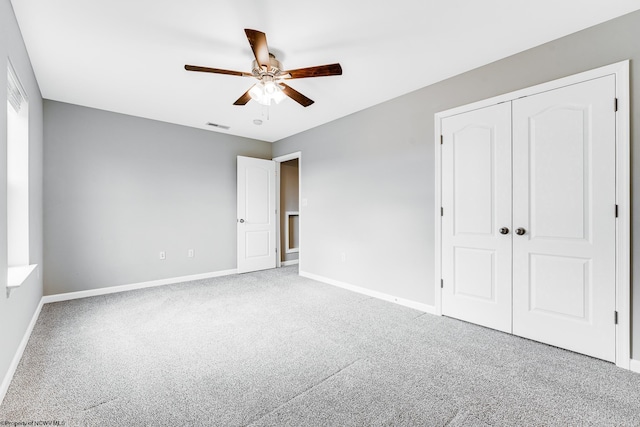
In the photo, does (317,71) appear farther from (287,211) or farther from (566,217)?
(287,211)

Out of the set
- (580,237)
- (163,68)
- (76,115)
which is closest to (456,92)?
(580,237)

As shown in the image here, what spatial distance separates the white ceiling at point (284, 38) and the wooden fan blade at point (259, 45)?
0.21m

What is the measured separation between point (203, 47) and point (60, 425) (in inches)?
104

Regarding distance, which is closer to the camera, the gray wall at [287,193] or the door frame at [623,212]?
the door frame at [623,212]

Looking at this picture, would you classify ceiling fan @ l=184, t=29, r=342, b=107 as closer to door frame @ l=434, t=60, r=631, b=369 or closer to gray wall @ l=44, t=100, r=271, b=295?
door frame @ l=434, t=60, r=631, b=369

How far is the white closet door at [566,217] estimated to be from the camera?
79.8 inches

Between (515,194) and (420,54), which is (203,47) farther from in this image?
(515,194)

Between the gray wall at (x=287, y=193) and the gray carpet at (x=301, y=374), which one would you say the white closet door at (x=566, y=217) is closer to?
the gray carpet at (x=301, y=374)

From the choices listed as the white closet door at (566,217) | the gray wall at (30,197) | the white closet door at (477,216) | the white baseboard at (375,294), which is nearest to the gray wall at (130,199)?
the gray wall at (30,197)

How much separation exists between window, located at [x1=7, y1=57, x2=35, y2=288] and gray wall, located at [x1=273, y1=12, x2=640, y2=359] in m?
3.23

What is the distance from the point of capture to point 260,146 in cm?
536

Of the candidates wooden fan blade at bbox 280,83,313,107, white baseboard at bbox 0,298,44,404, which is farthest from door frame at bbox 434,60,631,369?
white baseboard at bbox 0,298,44,404

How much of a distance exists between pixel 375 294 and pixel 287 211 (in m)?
2.83

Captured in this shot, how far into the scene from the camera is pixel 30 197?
104 inches
